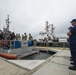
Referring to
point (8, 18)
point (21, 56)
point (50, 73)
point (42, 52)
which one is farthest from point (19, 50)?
point (8, 18)

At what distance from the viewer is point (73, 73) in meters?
3.66

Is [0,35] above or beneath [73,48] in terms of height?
above

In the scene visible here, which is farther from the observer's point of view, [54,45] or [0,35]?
[54,45]

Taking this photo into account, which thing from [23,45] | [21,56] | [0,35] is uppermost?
[0,35]

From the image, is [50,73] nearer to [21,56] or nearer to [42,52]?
[21,56]

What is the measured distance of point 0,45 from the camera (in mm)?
11078

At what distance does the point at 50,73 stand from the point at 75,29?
1.42 metres

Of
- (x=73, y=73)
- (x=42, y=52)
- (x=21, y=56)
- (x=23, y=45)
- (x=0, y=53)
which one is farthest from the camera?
(x=42, y=52)

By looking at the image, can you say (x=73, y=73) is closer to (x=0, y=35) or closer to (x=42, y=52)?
(x=0, y=35)

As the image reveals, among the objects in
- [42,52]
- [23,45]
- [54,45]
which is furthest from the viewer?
[54,45]

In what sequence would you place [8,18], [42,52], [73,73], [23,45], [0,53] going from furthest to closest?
[8,18] < [42,52] < [23,45] < [0,53] < [73,73]

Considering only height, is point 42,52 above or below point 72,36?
below

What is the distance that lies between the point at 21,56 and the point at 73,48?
822 centimetres

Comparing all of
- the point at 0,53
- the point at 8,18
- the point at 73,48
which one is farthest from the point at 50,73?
the point at 8,18
